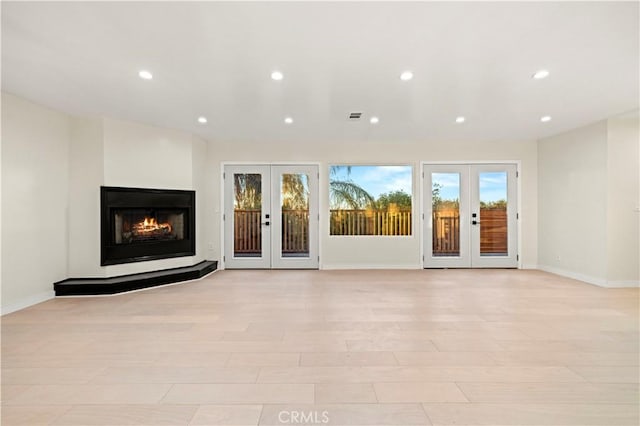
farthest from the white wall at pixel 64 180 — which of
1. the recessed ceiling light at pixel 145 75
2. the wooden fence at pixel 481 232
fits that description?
the wooden fence at pixel 481 232

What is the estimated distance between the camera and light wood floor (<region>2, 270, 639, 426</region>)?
184 cm

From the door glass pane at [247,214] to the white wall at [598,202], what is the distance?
563cm

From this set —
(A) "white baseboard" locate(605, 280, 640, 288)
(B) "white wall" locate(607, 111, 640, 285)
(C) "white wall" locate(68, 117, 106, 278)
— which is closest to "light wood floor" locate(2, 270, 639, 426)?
(A) "white baseboard" locate(605, 280, 640, 288)

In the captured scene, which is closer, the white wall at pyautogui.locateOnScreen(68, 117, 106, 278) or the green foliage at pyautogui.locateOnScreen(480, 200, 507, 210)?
the white wall at pyautogui.locateOnScreen(68, 117, 106, 278)

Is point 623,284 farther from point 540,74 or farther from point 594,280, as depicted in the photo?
point 540,74

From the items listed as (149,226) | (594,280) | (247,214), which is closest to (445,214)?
(594,280)

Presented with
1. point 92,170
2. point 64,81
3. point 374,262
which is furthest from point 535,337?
point 92,170

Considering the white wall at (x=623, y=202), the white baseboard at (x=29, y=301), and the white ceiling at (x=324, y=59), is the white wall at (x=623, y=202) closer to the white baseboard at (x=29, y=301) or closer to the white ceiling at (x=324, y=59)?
the white ceiling at (x=324, y=59)

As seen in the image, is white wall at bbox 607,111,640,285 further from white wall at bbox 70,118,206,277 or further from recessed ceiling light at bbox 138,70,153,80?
white wall at bbox 70,118,206,277

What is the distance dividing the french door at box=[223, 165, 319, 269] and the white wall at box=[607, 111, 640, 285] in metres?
4.80

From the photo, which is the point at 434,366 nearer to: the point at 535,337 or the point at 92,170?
the point at 535,337

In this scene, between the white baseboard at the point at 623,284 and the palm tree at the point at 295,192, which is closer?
the white baseboard at the point at 623,284

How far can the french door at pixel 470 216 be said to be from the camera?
6359 millimetres

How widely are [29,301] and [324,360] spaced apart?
399cm
